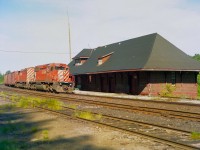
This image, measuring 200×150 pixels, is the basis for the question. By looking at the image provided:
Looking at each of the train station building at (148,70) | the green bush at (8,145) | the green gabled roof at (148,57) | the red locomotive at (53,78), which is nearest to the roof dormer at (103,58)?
the train station building at (148,70)

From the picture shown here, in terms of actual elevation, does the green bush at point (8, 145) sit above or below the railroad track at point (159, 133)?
below

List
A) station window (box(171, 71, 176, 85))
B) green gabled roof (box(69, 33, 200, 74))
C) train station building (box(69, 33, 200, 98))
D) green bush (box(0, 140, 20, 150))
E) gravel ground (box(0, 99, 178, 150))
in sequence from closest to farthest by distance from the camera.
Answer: green bush (box(0, 140, 20, 150)) → gravel ground (box(0, 99, 178, 150)) → train station building (box(69, 33, 200, 98)) → green gabled roof (box(69, 33, 200, 74)) → station window (box(171, 71, 176, 85))

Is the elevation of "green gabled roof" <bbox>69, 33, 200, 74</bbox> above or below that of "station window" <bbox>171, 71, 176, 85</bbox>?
above

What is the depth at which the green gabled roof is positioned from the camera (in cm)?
3152

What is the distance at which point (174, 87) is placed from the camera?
3238 centimetres

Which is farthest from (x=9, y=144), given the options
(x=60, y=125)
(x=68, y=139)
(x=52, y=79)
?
(x=52, y=79)

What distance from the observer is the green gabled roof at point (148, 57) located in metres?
31.5

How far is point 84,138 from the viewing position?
1008 centimetres

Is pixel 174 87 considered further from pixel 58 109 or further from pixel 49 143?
pixel 49 143

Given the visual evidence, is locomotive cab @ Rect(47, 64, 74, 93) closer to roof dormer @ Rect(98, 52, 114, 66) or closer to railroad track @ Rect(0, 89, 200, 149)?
roof dormer @ Rect(98, 52, 114, 66)

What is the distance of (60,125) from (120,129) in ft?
10.1

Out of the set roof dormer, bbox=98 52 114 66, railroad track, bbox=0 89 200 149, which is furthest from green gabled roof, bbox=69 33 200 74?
railroad track, bbox=0 89 200 149

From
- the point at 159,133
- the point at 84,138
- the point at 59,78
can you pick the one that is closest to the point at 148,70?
the point at 59,78

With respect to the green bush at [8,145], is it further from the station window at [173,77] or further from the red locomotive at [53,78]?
the station window at [173,77]
